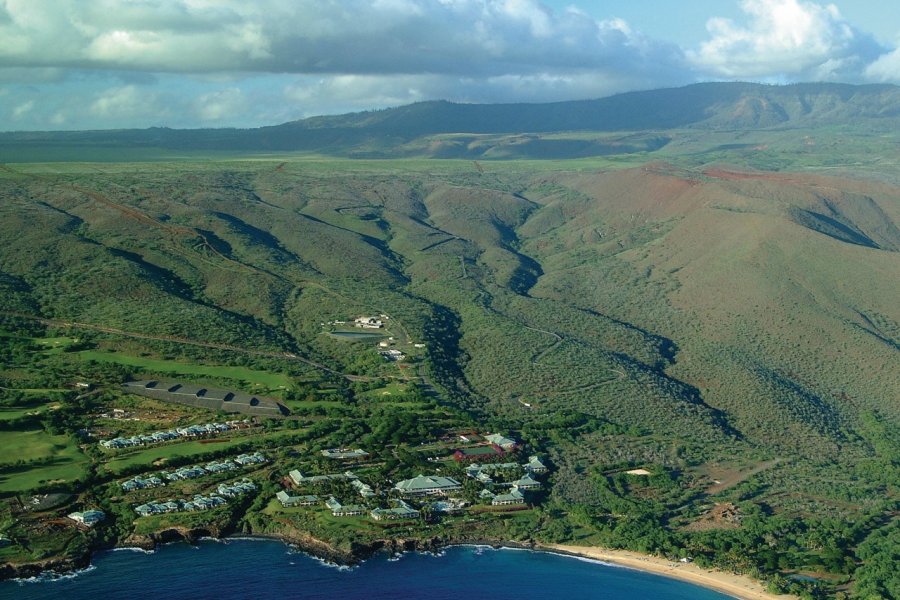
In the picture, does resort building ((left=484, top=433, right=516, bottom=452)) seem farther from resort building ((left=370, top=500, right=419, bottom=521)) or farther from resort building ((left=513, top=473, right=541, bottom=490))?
resort building ((left=370, top=500, right=419, bottom=521))

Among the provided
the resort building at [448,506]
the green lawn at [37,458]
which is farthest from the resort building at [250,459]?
the resort building at [448,506]

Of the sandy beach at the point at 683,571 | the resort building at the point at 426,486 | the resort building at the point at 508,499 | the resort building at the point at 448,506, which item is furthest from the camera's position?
the resort building at the point at 426,486

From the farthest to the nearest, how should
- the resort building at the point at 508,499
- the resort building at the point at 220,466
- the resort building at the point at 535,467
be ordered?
the resort building at the point at 535,467 → the resort building at the point at 220,466 → the resort building at the point at 508,499

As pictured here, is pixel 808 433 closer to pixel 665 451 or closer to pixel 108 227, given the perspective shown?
pixel 665 451

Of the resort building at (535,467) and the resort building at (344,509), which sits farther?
the resort building at (535,467)

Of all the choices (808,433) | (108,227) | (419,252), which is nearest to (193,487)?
(808,433)

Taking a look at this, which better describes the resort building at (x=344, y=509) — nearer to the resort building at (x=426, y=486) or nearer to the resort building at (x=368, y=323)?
the resort building at (x=426, y=486)

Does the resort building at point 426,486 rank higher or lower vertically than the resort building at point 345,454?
lower
